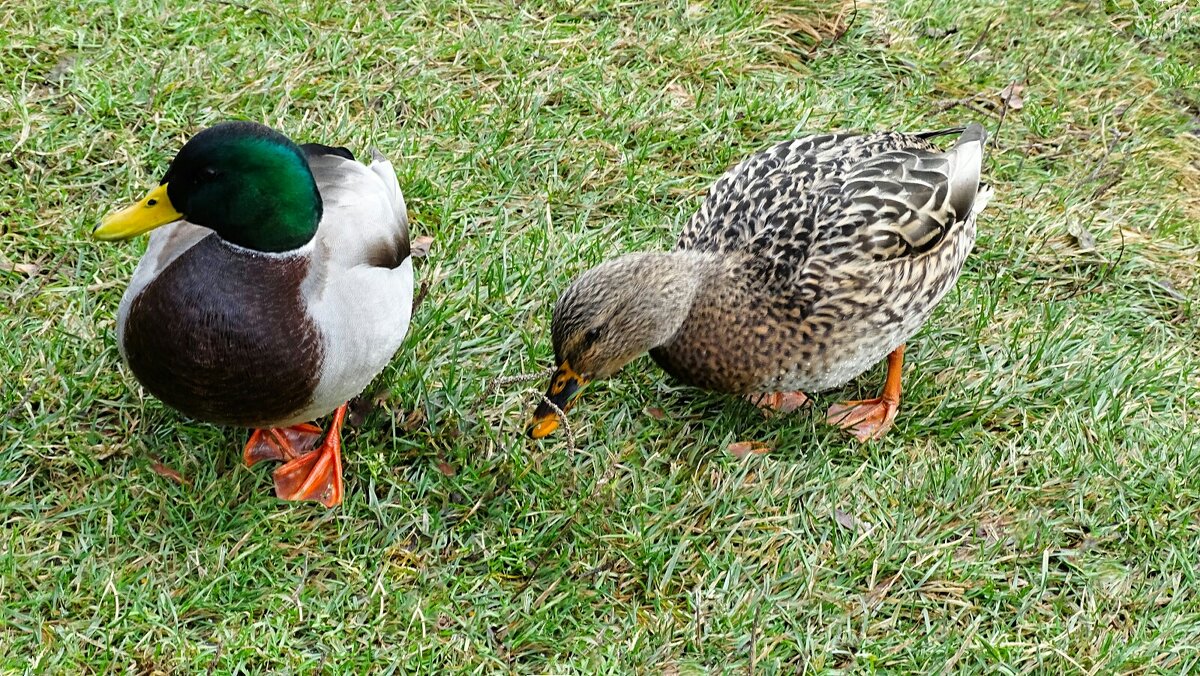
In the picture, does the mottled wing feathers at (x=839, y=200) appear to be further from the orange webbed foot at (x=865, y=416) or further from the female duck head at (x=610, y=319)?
the orange webbed foot at (x=865, y=416)

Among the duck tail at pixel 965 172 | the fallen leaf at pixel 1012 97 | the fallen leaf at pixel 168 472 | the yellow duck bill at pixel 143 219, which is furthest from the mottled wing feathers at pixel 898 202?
the fallen leaf at pixel 168 472

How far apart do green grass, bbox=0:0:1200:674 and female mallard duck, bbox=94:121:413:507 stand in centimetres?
44

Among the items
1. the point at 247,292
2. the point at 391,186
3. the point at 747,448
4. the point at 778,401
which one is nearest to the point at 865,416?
the point at 778,401

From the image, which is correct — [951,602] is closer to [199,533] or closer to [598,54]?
[199,533]

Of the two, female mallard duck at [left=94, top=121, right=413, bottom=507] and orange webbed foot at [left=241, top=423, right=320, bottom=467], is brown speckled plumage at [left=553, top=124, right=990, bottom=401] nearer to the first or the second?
female mallard duck at [left=94, top=121, right=413, bottom=507]

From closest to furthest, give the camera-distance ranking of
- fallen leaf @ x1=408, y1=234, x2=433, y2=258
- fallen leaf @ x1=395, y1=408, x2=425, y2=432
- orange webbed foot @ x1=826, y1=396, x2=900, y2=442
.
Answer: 1. fallen leaf @ x1=395, y1=408, x2=425, y2=432
2. orange webbed foot @ x1=826, y1=396, x2=900, y2=442
3. fallen leaf @ x1=408, y1=234, x2=433, y2=258

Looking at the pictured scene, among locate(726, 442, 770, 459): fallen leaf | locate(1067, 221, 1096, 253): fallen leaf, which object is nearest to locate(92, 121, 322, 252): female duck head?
locate(726, 442, 770, 459): fallen leaf

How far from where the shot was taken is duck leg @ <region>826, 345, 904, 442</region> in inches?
144

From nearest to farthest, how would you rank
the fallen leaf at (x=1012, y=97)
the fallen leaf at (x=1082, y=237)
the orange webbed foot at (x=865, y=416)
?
the orange webbed foot at (x=865, y=416), the fallen leaf at (x=1082, y=237), the fallen leaf at (x=1012, y=97)

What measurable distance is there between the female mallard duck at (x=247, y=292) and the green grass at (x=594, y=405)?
0.44 meters

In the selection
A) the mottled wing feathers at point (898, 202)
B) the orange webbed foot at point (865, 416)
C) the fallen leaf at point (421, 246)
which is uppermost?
the mottled wing feathers at point (898, 202)

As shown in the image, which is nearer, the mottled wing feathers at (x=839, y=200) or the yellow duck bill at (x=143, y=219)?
the yellow duck bill at (x=143, y=219)

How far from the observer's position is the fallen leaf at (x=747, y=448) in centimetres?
357

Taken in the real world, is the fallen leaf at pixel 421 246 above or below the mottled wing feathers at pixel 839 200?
below
